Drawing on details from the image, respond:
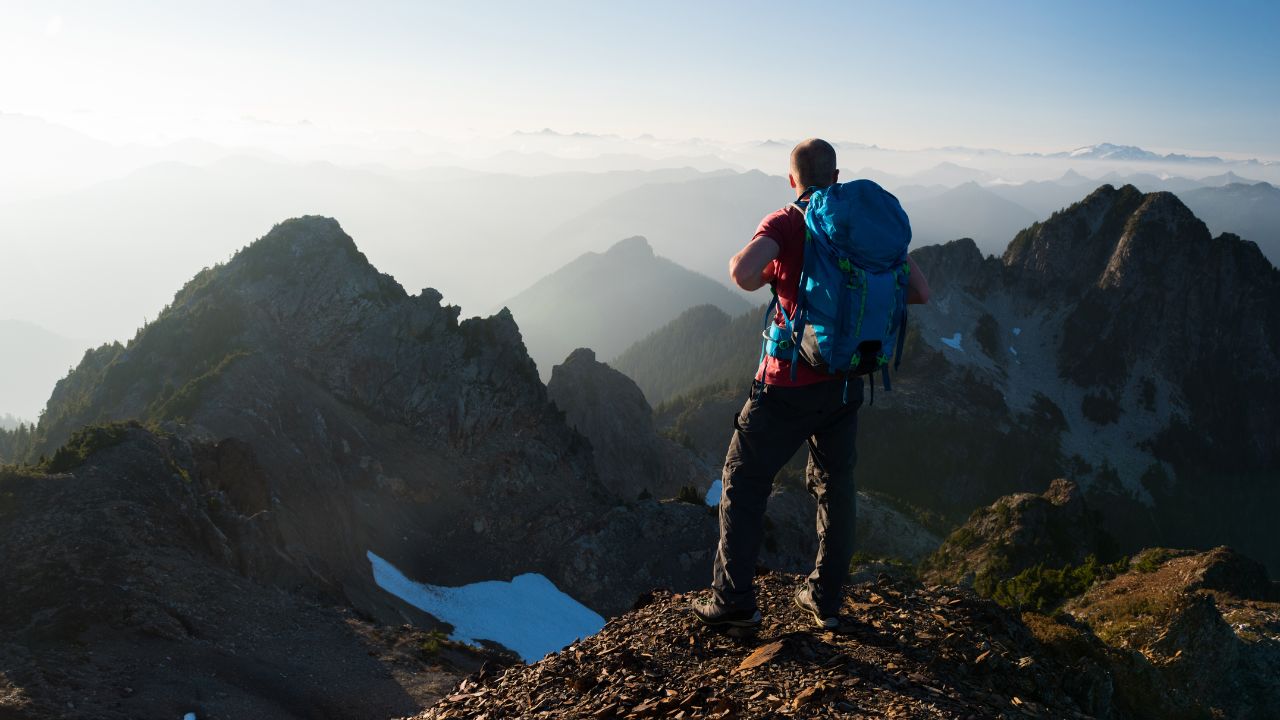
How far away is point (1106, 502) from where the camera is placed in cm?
13850

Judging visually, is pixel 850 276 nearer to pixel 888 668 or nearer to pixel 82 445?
pixel 888 668

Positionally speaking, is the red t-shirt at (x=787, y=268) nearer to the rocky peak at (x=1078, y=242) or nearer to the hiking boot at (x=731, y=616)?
the hiking boot at (x=731, y=616)

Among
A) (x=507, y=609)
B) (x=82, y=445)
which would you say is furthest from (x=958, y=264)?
(x=82, y=445)

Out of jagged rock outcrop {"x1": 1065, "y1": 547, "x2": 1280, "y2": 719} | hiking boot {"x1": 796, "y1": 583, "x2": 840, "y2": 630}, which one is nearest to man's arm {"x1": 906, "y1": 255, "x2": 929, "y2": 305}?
hiking boot {"x1": 796, "y1": 583, "x2": 840, "y2": 630}

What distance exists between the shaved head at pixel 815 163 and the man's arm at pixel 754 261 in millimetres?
985

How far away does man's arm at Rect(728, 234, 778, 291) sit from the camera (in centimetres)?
695

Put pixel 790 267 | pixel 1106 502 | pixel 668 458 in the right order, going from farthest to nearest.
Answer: pixel 1106 502 < pixel 668 458 < pixel 790 267

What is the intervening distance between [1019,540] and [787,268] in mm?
54309

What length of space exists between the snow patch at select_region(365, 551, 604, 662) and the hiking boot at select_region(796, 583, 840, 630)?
30.6m

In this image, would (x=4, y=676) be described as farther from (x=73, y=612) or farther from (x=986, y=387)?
(x=986, y=387)

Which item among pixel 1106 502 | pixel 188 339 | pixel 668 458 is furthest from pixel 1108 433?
pixel 188 339

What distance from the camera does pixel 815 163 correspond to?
766 cm

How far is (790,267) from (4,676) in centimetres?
1489

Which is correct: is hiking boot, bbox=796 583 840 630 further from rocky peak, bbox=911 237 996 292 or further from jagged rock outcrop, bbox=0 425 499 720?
rocky peak, bbox=911 237 996 292
